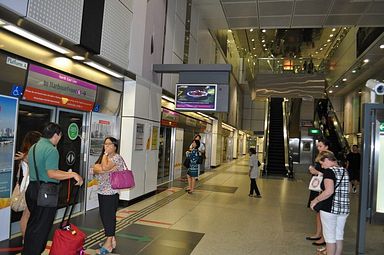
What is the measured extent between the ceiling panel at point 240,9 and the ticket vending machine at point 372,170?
7.27 meters

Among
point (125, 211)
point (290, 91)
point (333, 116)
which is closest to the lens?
point (125, 211)

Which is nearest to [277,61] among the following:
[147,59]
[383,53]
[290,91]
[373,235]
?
[290,91]

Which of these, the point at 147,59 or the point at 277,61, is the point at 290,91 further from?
the point at 147,59

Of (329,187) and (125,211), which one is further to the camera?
(125,211)

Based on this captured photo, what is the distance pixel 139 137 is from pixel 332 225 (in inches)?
171

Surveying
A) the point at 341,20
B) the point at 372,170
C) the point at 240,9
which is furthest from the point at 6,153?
the point at 341,20

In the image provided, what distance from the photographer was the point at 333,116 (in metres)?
16.5

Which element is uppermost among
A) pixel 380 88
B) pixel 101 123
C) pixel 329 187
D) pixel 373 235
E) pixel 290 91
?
pixel 290 91

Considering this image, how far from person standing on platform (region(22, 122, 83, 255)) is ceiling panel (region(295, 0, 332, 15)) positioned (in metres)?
8.89

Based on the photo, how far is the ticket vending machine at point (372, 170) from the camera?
143 inches

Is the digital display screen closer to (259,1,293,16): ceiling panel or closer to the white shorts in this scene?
the white shorts

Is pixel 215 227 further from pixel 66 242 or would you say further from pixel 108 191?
pixel 66 242

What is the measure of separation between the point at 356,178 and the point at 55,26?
359 inches

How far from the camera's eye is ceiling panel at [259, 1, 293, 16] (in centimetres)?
986
